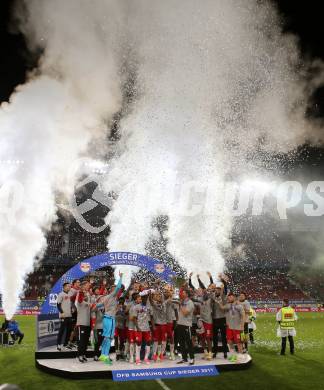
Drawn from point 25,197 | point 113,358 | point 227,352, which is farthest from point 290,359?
point 25,197

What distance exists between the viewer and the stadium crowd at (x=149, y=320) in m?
11.6

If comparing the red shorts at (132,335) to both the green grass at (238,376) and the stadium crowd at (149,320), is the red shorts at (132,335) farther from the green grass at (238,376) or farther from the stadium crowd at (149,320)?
the green grass at (238,376)

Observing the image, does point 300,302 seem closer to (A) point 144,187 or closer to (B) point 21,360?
(A) point 144,187

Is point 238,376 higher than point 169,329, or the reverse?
point 169,329

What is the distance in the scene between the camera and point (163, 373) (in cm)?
1072

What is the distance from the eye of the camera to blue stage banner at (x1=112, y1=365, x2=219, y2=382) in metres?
10.4

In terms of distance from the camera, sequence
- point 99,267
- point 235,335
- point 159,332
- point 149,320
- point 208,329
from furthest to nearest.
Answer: point 99,267, point 235,335, point 208,329, point 149,320, point 159,332

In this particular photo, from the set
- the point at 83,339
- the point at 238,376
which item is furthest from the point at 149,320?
the point at 238,376

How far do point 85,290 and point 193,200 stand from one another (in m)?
28.2

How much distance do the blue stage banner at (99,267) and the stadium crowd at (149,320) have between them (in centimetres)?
64

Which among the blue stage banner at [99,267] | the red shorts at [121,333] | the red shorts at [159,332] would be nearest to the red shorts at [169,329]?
the red shorts at [159,332]

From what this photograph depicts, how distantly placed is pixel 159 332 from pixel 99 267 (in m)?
3.25

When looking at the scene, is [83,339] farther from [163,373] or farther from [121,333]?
[163,373]

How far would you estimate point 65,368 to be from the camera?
35.3 feet
